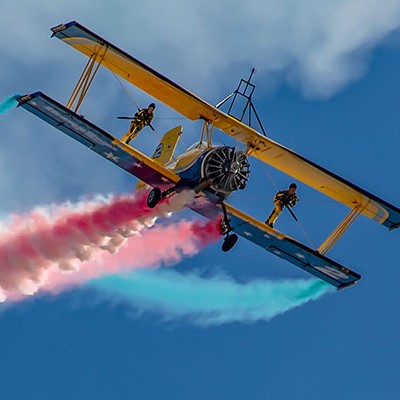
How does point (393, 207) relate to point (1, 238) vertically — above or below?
above

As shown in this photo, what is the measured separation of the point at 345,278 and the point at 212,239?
13.1 feet

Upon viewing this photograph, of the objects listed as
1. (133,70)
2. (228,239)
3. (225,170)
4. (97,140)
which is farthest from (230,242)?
(133,70)

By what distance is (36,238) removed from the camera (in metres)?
58.3

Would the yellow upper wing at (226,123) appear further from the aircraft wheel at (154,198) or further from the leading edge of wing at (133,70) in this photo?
the aircraft wheel at (154,198)

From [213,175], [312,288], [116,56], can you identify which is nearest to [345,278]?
[312,288]

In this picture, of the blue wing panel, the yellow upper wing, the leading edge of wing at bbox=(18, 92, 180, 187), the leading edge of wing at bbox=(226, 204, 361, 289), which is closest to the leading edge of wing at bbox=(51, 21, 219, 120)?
the yellow upper wing

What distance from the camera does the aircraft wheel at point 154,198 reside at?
54.5m

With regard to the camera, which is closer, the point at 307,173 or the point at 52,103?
the point at 52,103

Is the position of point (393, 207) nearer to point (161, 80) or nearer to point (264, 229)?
point (264, 229)

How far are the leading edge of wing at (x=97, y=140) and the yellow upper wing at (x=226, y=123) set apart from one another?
6.99 feet

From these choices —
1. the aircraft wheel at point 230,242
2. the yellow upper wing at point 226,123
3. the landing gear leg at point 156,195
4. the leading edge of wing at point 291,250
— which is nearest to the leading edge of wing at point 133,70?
the yellow upper wing at point 226,123

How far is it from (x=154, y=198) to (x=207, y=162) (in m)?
1.99

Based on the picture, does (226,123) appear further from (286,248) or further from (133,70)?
(286,248)

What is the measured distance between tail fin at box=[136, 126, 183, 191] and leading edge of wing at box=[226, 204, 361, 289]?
2354 millimetres
